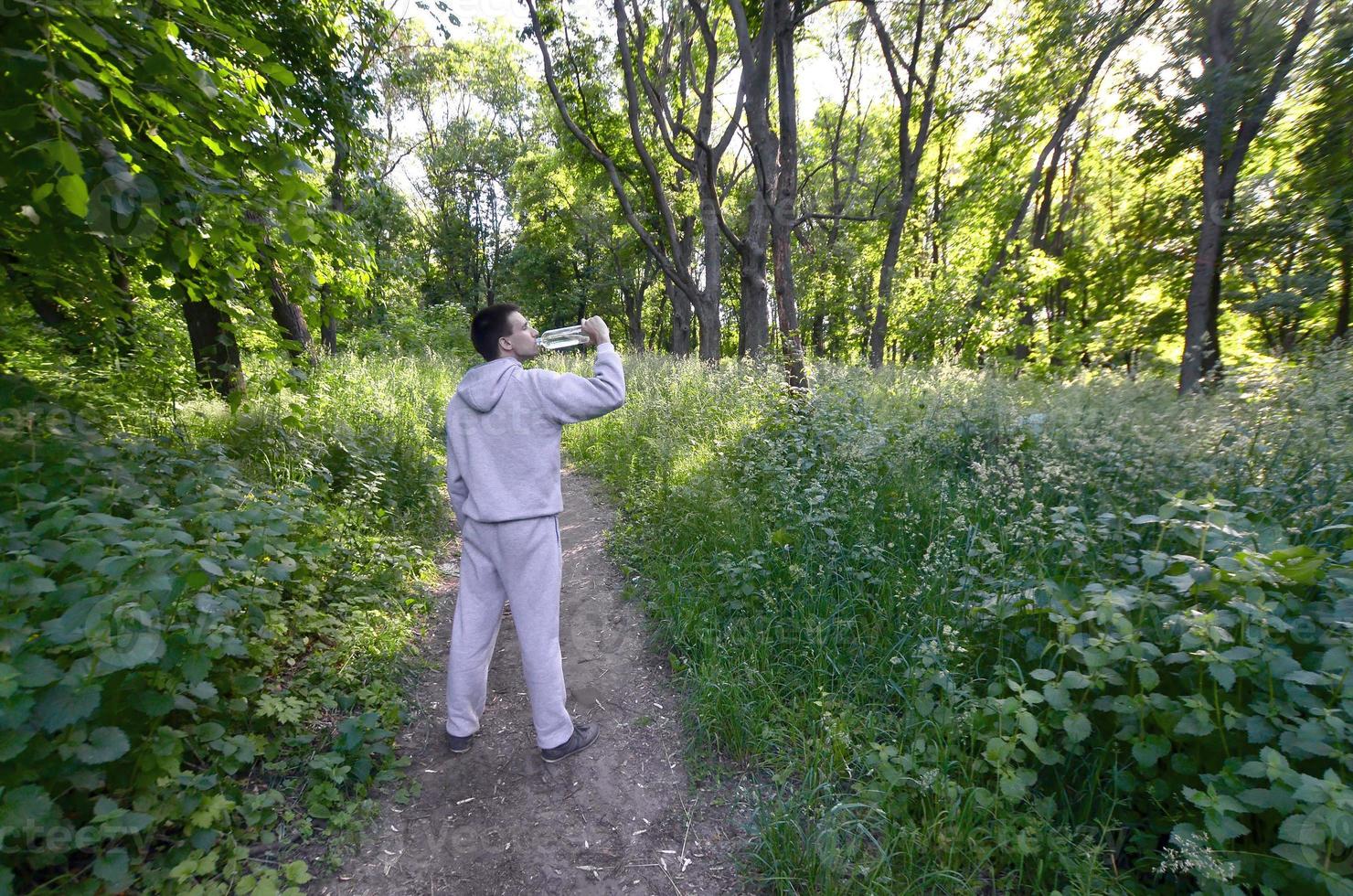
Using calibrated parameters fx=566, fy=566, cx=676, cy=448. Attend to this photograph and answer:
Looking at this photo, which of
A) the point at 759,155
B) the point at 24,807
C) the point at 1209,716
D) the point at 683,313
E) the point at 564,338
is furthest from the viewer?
the point at 683,313

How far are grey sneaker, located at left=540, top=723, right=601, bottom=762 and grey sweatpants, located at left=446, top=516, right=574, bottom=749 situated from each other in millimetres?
35

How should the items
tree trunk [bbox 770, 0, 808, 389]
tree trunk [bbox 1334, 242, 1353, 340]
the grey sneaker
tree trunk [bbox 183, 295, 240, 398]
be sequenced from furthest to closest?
tree trunk [bbox 1334, 242, 1353, 340], tree trunk [bbox 770, 0, 808, 389], tree trunk [bbox 183, 295, 240, 398], the grey sneaker

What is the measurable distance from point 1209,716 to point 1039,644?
1.95ft

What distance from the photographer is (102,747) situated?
5.62 feet

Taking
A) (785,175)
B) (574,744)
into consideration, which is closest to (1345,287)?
(785,175)

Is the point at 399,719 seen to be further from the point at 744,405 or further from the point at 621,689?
the point at 744,405

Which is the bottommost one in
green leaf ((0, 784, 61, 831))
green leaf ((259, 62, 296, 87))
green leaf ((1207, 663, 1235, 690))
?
green leaf ((1207, 663, 1235, 690))

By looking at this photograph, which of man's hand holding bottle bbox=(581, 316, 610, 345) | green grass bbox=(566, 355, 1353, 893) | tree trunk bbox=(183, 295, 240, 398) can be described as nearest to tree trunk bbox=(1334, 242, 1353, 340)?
green grass bbox=(566, 355, 1353, 893)

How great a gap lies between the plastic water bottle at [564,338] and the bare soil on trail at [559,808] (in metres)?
2.11

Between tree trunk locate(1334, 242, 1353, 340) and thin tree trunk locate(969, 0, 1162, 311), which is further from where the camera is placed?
thin tree trunk locate(969, 0, 1162, 311)

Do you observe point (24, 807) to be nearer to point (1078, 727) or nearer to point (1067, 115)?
point (1078, 727)

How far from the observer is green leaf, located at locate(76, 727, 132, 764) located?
166cm

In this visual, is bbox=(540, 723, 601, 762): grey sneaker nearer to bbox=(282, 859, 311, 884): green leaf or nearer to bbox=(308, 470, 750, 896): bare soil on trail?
bbox=(308, 470, 750, 896): bare soil on trail

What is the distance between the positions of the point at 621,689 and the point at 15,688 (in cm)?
262
